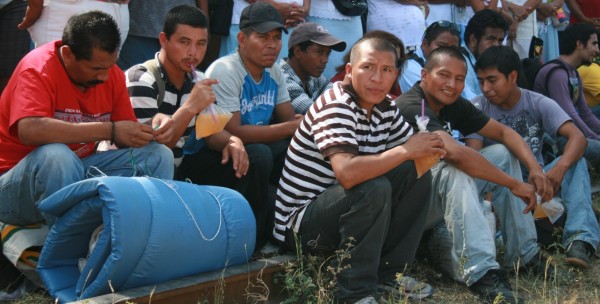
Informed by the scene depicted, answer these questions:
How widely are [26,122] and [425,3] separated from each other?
456cm

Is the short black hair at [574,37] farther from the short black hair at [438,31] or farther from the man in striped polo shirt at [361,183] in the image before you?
the man in striped polo shirt at [361,183]

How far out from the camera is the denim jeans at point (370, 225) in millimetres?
3842

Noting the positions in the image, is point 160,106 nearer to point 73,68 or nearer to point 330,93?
point 73,68

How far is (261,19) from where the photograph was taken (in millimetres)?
5180

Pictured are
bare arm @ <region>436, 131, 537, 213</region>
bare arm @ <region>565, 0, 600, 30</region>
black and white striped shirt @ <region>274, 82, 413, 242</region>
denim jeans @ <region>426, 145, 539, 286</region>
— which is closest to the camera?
black and white striped shirt @ <region>274, 82, 413, 242</region>

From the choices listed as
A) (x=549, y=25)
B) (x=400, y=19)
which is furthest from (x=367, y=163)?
(x=549, y=25)

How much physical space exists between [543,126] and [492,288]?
1.95 m

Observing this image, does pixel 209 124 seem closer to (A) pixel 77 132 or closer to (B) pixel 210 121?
(B) pixel 210 121

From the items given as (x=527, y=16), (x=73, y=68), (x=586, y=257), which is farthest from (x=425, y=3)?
(x=73, y=68)

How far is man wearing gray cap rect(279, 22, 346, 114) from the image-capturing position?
18.5 ft

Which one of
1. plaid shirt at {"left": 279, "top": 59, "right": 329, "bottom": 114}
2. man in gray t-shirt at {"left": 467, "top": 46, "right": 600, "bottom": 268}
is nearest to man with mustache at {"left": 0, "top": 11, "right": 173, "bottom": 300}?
plaid shirt at {"left": 279, "top": 59, "right": 329, "bottom": 114}

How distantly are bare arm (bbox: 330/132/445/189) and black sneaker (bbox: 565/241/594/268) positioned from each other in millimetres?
1759

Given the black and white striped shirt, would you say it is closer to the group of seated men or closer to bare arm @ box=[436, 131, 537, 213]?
the group of seated men

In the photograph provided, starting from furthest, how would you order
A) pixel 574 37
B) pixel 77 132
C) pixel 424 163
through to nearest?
pixel 574 37 < pixel 424 163 < pixel 77 132
